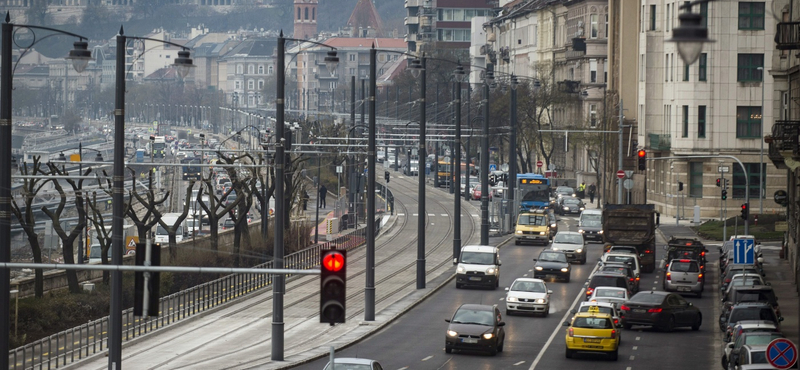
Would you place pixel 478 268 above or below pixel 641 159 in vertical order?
below

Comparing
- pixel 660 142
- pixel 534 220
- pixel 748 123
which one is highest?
pixel 748 123

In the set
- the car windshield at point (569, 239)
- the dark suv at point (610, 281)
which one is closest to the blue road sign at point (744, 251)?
the dark suv at point (610, 281)

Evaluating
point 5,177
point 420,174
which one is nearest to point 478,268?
point 420,174

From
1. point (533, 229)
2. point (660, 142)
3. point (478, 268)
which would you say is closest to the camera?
point (478, 268)

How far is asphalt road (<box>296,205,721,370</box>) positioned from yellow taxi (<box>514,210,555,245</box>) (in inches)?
658

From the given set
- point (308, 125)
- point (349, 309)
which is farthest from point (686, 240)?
point (308, 125)

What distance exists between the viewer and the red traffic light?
61.2 feet

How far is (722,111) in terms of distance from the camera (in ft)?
273

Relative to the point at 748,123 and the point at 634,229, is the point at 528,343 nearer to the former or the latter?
the point at 634,229

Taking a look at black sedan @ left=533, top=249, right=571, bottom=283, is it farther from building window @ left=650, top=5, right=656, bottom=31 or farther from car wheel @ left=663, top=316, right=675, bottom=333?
building window @ left=650, top=5, right=656, bottom=31

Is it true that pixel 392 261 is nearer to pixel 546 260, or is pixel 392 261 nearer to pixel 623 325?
pixel 546 260

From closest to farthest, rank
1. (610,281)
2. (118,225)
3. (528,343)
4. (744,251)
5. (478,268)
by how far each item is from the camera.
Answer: (118,225) → (528,343) → (744,251) → (610,281) → (478,268)

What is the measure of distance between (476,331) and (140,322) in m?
12.0

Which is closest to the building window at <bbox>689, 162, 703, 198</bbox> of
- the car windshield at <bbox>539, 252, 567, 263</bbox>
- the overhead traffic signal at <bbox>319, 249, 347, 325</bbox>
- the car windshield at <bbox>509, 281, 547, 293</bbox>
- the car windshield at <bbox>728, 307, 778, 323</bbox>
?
the car windshield at <bbox>539, 252, 567, 263</bbox>
